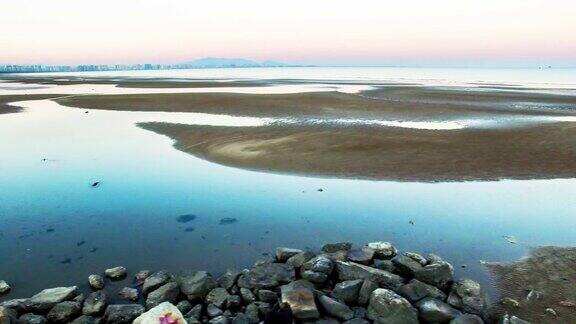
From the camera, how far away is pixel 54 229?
51.2 ft

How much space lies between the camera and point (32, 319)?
1004 centimetres

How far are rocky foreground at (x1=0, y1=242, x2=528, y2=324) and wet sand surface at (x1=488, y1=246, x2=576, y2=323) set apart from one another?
0.85 m

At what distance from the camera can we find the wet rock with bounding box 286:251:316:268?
12461mm

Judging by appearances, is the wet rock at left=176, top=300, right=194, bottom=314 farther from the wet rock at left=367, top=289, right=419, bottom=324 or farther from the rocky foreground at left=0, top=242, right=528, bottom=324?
the wet rock at left=367, top=289, right=419, bottom=324

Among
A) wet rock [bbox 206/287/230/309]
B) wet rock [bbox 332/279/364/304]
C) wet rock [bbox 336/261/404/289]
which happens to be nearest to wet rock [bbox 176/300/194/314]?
wet rock [bbox 206/287/230/309]

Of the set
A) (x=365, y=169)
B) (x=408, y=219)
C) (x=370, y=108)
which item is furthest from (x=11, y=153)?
(x=370, y=108)

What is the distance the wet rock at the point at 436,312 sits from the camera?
10.0 m

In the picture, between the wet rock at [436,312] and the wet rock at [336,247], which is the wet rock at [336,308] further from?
the wet rock at [336,247]

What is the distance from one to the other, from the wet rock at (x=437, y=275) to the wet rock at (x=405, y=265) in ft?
0.58

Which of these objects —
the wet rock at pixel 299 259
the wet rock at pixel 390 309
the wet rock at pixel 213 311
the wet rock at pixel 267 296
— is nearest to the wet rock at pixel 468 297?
the wet rock at pixel 390 309

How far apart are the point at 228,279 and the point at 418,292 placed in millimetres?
5080

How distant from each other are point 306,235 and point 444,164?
1243 centimetres

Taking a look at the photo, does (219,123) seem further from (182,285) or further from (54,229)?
(182,285)

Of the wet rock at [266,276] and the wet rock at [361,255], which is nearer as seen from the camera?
the wet rock at [266,276]
